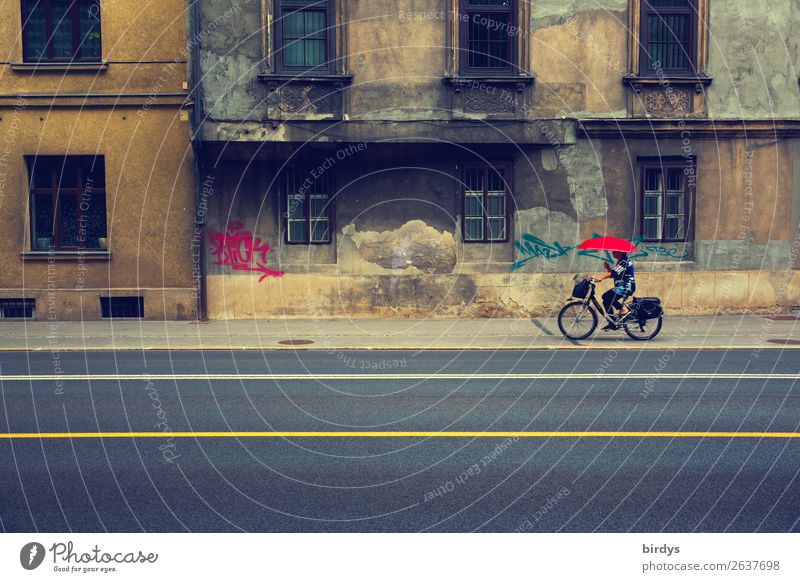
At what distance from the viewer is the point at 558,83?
19266 mm

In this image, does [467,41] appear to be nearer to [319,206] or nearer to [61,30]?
[319,206]

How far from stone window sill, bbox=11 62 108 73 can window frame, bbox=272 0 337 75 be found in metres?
3.80

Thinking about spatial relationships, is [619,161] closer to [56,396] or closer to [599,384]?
[599,384]

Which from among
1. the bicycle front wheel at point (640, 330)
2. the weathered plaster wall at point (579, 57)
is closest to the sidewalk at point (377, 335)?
the bicycle front wheel at point (640, 330)

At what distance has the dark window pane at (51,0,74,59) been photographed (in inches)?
752

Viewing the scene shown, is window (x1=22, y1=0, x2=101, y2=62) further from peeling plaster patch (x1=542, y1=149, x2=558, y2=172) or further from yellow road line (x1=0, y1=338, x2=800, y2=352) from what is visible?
peeling plaster patch (x1=542, y1=149, x2=558, y2=172)

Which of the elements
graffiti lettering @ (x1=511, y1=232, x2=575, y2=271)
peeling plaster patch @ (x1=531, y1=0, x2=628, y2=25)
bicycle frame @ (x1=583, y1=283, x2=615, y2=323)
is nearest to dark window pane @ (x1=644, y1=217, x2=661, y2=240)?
graffiti lettering @ (x1=511, y1=232, x2=575, y2=271)

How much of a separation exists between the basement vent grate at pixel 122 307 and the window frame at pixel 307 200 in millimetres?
3569

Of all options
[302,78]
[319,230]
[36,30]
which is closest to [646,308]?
[319,230]

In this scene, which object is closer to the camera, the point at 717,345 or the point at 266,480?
the point at 266,480

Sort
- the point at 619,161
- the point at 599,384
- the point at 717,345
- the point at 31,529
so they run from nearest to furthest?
the point at 31,529 → the point at 599,384 → the point at 717,345 → the point at 619,161

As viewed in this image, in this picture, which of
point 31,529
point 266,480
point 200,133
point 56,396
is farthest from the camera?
point 200,133

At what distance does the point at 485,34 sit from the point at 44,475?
1521 cm

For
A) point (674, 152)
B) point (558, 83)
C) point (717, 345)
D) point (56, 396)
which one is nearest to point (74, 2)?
point (558, 83)
